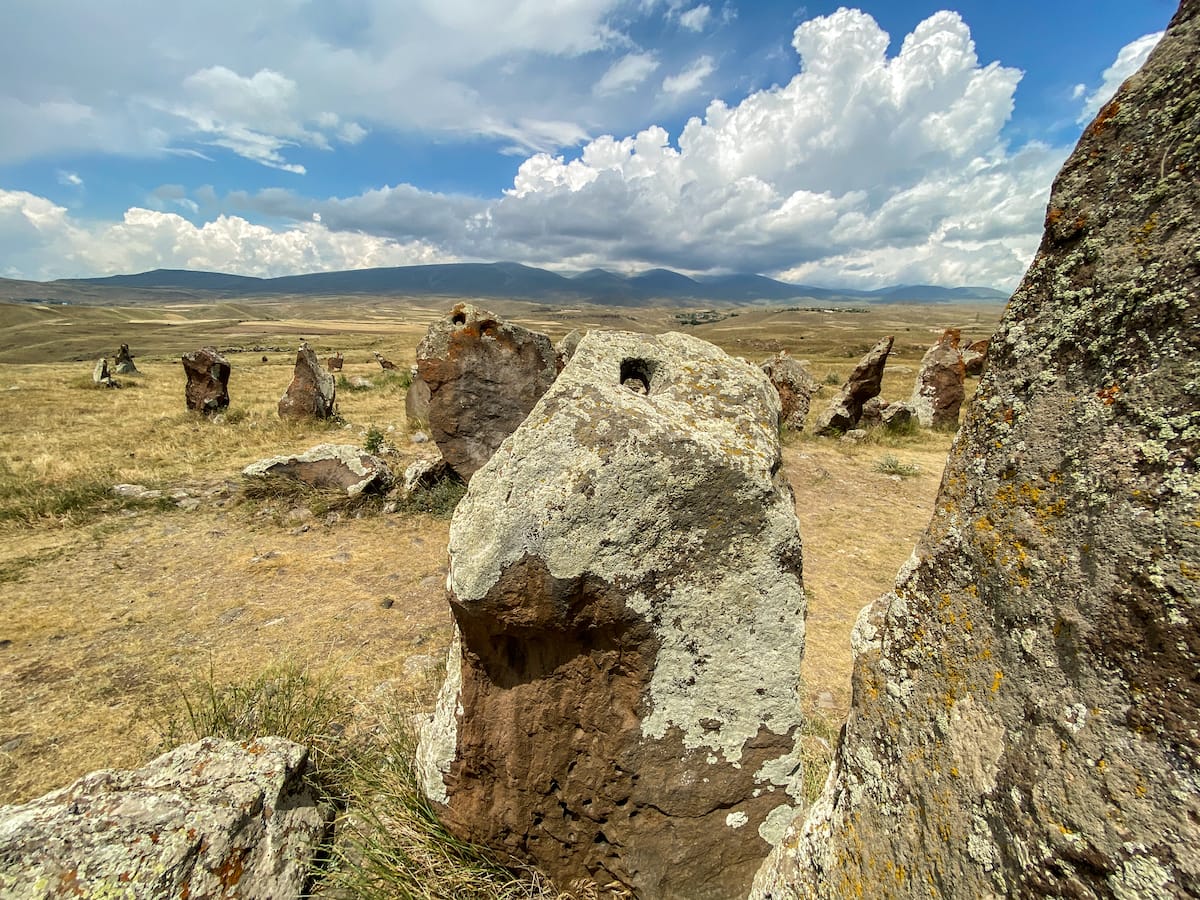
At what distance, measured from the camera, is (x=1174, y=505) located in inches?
48.1

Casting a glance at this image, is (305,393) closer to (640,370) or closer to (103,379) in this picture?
(103,379)

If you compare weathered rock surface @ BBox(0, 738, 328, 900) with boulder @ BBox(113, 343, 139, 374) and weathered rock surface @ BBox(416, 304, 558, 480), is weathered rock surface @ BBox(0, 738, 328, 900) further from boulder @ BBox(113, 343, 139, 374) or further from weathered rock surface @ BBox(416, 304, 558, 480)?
boulder @ BBox(113, 343, 139, 374)

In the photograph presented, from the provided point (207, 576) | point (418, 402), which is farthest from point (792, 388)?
point (207, 576)

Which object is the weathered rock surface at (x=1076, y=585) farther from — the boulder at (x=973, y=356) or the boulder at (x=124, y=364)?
the boulder at (x=124, y=364)

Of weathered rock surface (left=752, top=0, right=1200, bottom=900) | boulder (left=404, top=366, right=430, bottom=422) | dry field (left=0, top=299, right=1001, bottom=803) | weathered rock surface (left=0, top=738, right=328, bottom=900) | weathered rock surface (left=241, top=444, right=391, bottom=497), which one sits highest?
weathered rock surface (left=752, top=0, right=1200, bottom=900)

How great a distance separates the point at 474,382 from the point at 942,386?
1311 cm

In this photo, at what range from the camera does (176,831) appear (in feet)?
8.45

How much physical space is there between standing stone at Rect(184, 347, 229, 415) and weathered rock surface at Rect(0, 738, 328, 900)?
1469cm

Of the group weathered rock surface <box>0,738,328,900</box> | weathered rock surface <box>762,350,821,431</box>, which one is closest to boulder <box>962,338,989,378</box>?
weathered rock surface <box>762,350,821,431</box>

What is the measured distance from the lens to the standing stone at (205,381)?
14.9m

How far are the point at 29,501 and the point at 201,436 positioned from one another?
4652 millimetres

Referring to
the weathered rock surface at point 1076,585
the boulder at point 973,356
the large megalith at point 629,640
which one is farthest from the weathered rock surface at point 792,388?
the weathered rock surface at point 1076,585

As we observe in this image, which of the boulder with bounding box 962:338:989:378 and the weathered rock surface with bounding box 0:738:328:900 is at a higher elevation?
the boulder with bounding box 962:338:989:378

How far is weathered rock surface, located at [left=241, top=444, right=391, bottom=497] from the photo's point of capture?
8.91 m
